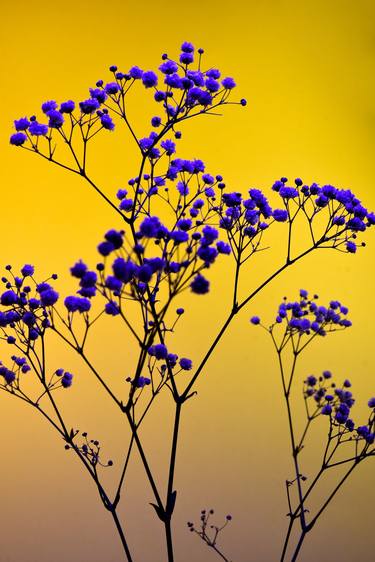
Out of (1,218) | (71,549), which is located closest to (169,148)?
(1,218)

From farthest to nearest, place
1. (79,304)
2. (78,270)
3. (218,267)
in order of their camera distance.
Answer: (218,267) → (79,304) → (78,270)

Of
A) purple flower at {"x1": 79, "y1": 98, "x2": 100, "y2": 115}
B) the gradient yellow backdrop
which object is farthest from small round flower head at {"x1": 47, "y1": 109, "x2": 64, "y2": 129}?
the gradient yellow backdrop

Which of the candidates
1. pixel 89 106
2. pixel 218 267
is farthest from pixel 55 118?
pixel 218 267

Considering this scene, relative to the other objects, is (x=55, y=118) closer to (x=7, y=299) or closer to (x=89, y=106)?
(x=89, y=106)

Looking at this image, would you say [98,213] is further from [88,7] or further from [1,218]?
[88,7]

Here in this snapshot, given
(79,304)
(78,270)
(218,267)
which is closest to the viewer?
(78,270)

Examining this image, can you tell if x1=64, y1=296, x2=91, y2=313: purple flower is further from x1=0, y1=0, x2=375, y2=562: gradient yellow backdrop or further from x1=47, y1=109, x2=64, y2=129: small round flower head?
x1=0, y1=0, x2=375, y2=562: gradient yellow backdrop

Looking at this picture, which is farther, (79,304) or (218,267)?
(218,267)

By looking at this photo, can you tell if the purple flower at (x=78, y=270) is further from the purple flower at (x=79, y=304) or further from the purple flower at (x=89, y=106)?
the purple flower at (x=89, y=106)

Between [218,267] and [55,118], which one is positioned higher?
[218,267]

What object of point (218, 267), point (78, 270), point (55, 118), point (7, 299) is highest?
point (218, 267)
